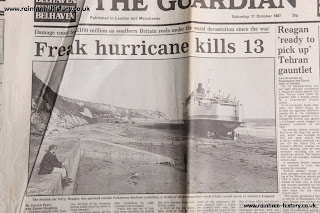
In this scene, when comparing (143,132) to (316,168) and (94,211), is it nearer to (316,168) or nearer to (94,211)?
(94,211)

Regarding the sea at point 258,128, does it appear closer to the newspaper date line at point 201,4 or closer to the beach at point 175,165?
the beach at point 175,165

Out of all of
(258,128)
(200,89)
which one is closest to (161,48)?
(200,89)

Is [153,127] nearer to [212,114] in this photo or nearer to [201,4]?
[212,114]

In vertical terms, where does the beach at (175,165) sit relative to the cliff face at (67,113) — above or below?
below

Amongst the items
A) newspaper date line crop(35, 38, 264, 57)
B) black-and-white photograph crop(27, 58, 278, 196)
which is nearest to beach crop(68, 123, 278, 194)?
black-and-white photograph crop(27, 58, 278, 196)

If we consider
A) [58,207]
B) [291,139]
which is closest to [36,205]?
[58,207]

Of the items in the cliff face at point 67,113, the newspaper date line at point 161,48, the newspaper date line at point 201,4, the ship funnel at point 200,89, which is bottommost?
the cliff face at point 67,113

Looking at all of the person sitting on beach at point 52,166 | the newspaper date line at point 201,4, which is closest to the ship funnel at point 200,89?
the newspaper date line at point 201,4
